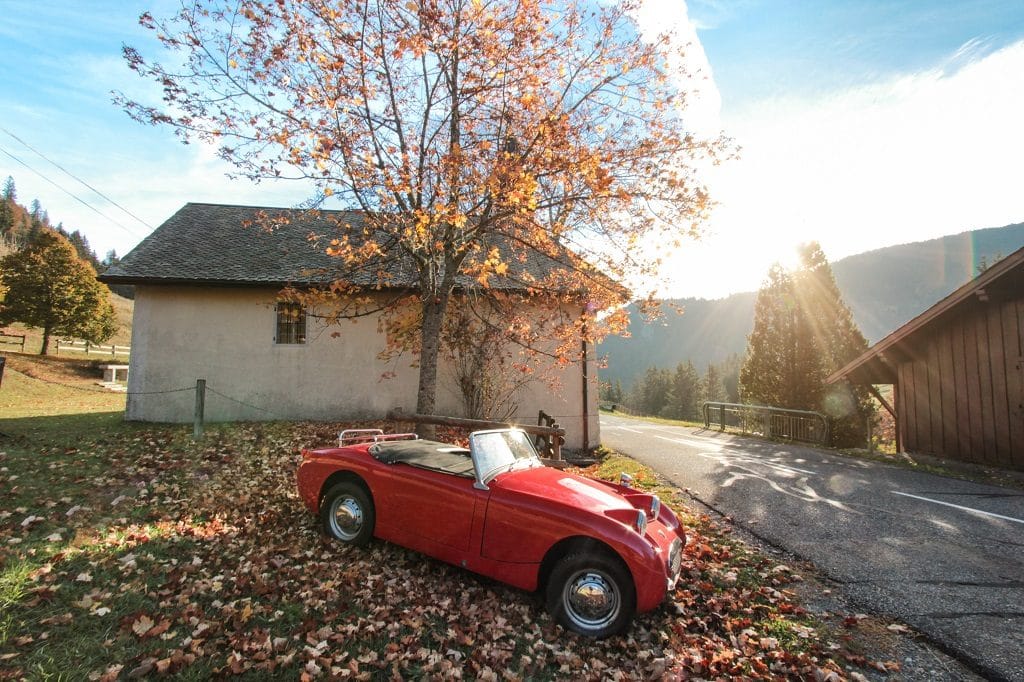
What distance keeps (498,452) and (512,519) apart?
85 cm

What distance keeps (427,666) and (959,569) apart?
528 cm

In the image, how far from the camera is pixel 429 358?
31.8 feet

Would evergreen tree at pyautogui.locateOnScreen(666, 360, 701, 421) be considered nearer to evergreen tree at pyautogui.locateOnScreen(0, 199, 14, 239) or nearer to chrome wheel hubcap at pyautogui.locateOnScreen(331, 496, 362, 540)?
chrome wheel hubcap at pyautogui.locateOnScreen(331, 496, 362, 540)

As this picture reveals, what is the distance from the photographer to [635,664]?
3502 mm

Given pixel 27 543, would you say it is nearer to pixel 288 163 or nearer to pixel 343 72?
pixel 288 163

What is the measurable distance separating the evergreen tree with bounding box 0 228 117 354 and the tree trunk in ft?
109

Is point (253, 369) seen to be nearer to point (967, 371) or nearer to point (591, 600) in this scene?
point (591, 600)

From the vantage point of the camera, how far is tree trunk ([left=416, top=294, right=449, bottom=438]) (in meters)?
9.62

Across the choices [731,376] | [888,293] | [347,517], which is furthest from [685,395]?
[888,293]

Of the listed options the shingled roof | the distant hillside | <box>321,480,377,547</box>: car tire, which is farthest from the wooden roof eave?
the distant hillside

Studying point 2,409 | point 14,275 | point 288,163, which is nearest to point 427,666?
point 288,163

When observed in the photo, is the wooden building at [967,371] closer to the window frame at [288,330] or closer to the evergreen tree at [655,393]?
the window frame at [288,330]

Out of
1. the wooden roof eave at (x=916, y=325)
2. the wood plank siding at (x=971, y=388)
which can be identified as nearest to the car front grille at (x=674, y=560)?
the wooden roof eave at (x=916, y=325)

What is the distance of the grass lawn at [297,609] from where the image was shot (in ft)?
10.9
